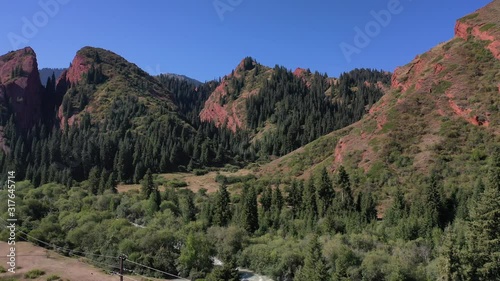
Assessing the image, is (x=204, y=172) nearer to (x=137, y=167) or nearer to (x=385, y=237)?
(x=137, y=167)

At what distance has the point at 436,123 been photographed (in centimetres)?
7975

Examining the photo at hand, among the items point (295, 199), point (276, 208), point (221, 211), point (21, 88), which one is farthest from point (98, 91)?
point (295, 199)

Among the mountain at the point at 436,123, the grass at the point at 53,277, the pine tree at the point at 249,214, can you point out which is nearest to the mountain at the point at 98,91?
the mountain at the point at 436,123

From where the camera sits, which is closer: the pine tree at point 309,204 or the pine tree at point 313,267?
the pine tree at point 313,267

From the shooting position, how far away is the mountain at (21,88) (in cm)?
15600

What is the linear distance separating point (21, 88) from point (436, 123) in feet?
522

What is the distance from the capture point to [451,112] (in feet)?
265

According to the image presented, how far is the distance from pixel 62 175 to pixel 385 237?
88600mm

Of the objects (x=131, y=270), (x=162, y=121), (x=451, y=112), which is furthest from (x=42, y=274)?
(x=162, y=121)

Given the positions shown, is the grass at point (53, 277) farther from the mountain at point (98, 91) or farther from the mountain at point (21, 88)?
the mountain at point (21, 88)

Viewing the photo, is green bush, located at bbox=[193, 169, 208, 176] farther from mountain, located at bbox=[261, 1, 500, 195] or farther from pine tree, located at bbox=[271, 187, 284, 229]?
pine tree, located at bbox=[271, 187, 284, 229]

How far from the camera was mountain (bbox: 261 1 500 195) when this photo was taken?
69.6 metres

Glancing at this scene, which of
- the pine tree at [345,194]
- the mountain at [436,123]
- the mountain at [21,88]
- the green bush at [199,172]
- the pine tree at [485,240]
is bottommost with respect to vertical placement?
the pine tree at [485,240]

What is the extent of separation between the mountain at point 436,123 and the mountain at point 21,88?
112m
